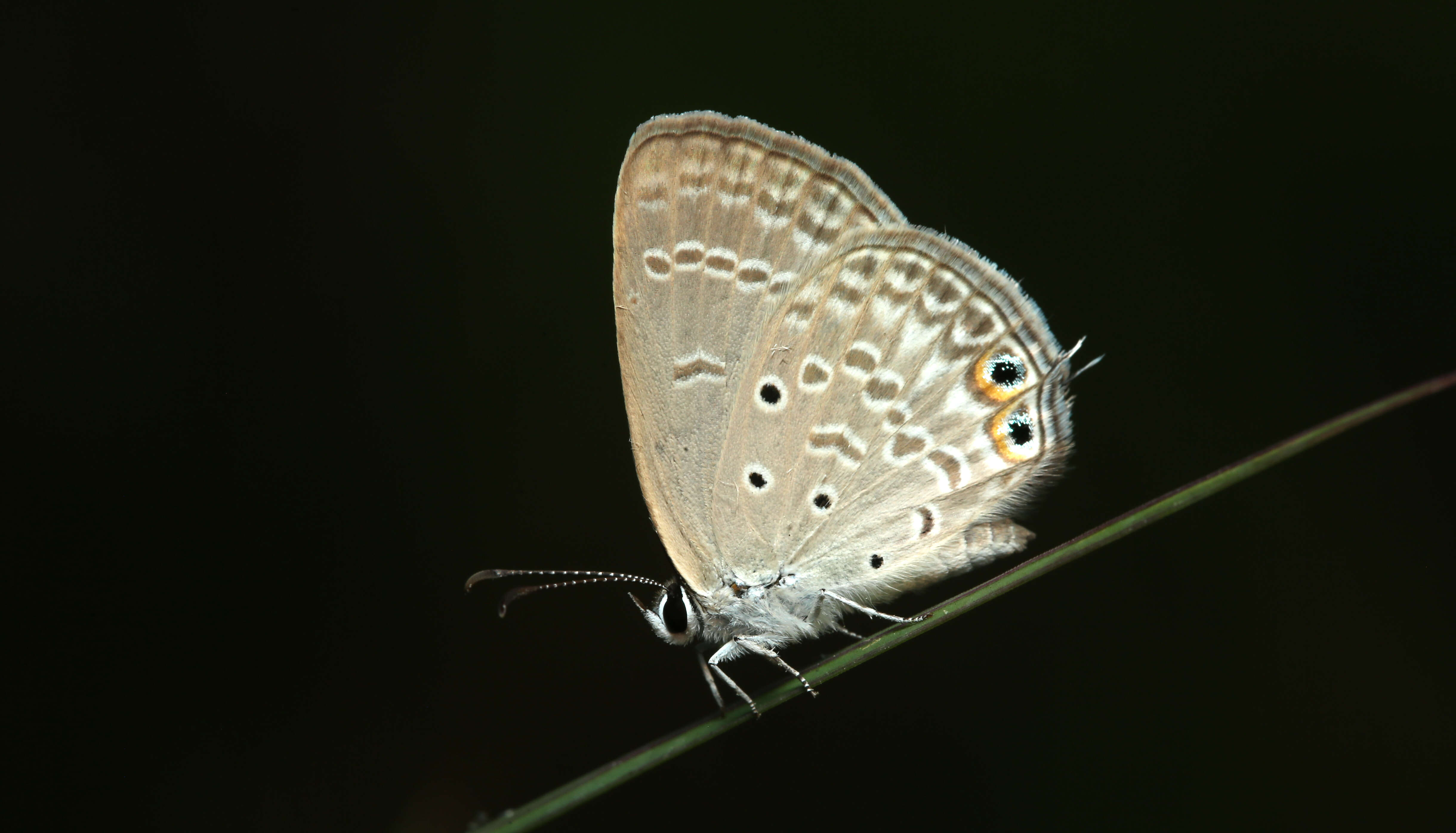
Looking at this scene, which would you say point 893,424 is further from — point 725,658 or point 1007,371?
point 725,658

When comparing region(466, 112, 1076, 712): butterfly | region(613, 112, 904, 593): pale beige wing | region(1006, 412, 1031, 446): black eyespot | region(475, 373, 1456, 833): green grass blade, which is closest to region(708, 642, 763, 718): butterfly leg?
region(466, 112, 1076, 712): butterfly

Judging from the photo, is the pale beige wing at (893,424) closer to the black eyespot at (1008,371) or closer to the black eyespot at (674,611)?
the black eyespot at (1008,371)

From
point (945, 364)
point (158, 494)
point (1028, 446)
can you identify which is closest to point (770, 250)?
point (945, 364)

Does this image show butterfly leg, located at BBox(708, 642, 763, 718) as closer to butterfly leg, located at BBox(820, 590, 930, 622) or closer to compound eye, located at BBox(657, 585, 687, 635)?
compound eye, located at BBox(657, 585, 687, 635)

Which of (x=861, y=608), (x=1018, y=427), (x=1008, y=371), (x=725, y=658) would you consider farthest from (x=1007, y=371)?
(x=725, y=658)

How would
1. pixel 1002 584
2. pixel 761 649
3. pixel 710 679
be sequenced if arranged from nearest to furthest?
pixel 1002 584 → pixel 710 679 → pixel 761 649

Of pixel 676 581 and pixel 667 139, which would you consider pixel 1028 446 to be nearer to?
pixel 676 581
